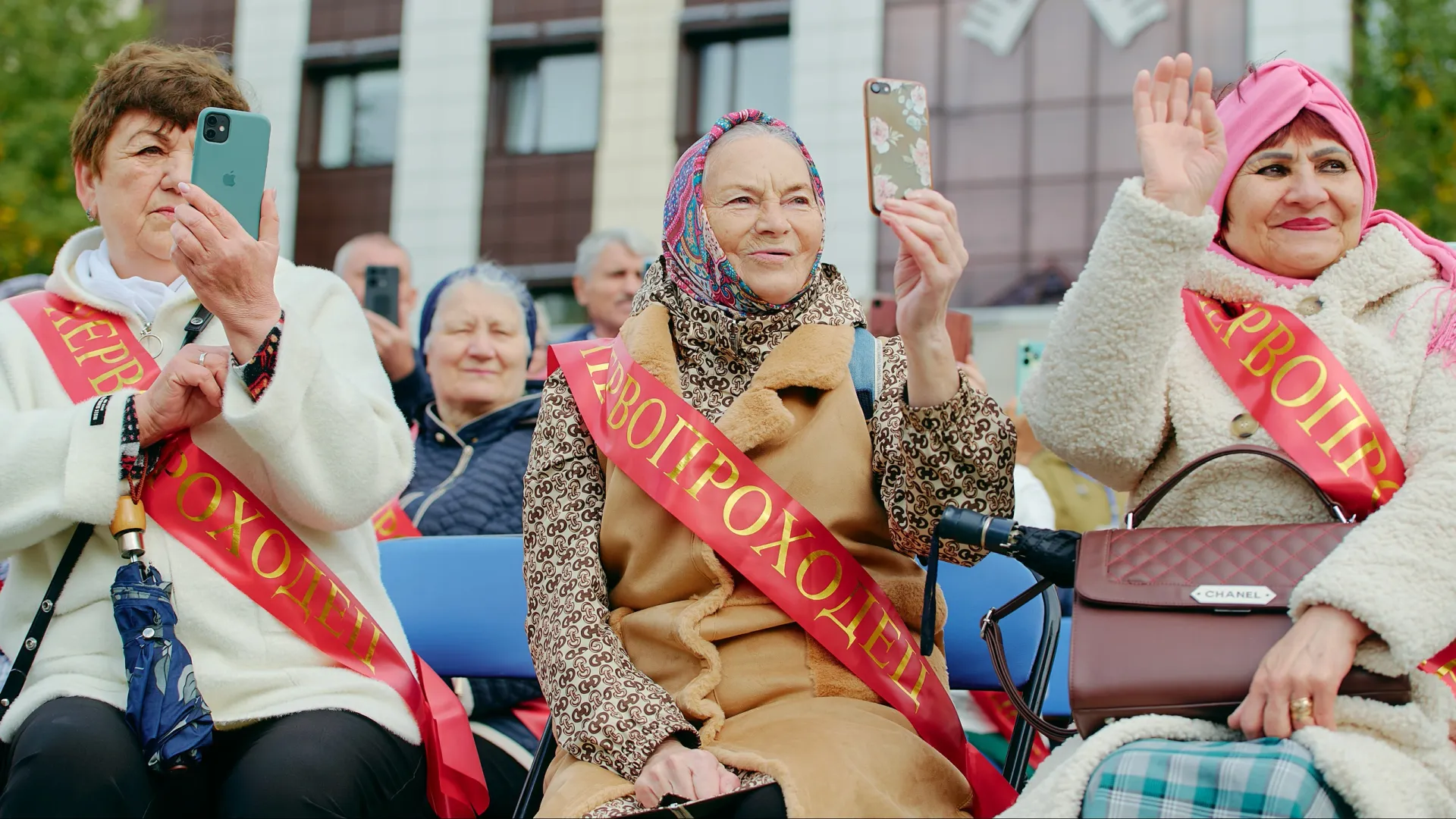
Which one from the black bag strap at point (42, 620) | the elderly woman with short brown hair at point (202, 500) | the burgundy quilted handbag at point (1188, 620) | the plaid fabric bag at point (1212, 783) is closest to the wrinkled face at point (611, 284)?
the elderly woman with short brown hair at point (202, 500)

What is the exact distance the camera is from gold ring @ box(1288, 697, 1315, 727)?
7.52 feet

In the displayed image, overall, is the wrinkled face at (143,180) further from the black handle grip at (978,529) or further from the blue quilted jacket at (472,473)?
the black handle grip at (978,529)

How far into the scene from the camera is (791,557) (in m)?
2.93

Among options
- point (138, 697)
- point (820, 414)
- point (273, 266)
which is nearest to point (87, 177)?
point (273, 266)

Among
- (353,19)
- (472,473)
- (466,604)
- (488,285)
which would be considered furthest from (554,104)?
(466,604)

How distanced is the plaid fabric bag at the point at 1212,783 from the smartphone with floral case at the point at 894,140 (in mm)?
1067

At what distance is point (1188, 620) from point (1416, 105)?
54.5 ft

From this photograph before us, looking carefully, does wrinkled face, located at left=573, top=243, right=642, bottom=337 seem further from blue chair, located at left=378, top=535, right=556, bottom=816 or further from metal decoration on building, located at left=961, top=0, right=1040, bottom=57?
metal decoration on building, located at left=961, top=0, right=1040, bottom=57

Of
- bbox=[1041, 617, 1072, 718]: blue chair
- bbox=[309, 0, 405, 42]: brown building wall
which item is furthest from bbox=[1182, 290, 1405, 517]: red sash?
bbox=[309, 0, 405, 42]: brown building wall

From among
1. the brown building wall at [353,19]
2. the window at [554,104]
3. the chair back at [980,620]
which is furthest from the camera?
the brown building wall at [353,19]

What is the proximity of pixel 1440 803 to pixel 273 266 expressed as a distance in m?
2.30

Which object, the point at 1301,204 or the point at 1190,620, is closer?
the point at 1190,620

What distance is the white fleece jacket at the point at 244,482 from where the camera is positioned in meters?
2.97

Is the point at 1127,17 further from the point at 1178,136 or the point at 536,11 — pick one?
the point at 1178,136
